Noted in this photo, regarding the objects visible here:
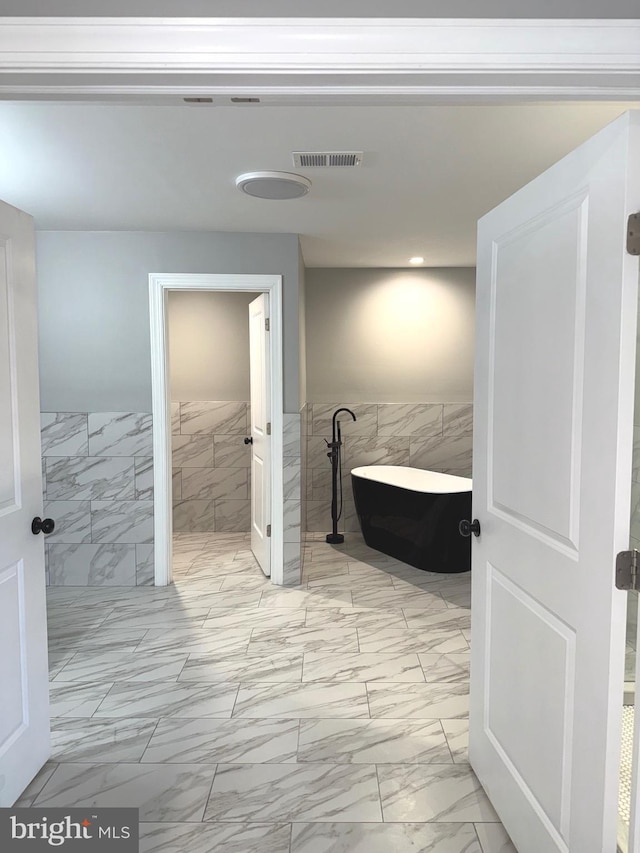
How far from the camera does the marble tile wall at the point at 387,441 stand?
565cm

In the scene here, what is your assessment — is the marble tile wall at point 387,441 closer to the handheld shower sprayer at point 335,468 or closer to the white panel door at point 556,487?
the handheld shower sprayer at point 335,468

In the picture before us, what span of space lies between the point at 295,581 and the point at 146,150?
9.64 ft

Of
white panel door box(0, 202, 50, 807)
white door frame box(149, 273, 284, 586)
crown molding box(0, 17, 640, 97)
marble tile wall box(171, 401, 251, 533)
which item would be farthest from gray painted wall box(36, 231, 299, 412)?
crown molding box(0, 17, 640, 97)

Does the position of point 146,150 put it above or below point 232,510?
above

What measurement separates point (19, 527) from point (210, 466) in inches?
146

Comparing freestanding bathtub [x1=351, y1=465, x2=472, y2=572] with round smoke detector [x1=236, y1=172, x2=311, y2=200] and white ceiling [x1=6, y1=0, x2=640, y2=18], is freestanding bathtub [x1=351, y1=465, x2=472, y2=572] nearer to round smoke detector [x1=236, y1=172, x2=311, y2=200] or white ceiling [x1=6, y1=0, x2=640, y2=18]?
round smoke detector [x1=236, y1=172, x2=311, y2=200]

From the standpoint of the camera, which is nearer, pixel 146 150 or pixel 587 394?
pixel 587 394

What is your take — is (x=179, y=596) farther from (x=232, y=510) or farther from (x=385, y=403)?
(x=385, y=403)

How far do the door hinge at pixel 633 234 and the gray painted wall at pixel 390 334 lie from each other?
14.5ft

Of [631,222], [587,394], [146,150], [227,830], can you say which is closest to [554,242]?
[631,222]

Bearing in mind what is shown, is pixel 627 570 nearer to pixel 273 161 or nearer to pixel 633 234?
pixel 633 234

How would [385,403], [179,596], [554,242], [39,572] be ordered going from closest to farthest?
[554,242]
[39,572]
[179,596]
[385,403]

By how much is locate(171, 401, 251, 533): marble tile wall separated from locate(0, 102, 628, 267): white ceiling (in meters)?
2.13

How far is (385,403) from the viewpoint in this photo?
568 centimetres
